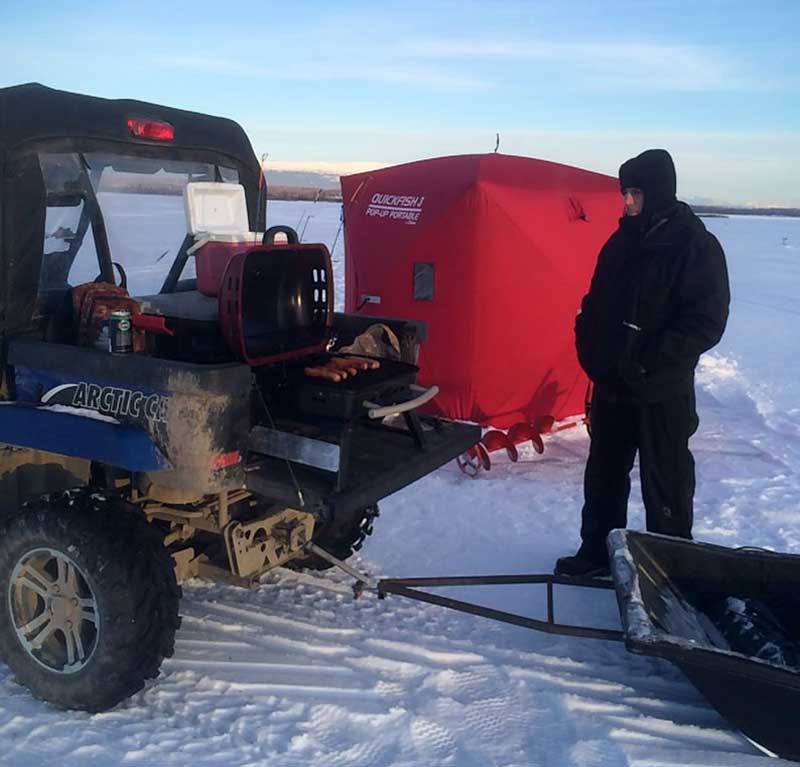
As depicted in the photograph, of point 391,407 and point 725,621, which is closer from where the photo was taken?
point 391,407

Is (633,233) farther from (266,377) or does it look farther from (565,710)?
(565,710)

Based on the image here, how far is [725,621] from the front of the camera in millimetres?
3768

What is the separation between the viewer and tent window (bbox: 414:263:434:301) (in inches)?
306

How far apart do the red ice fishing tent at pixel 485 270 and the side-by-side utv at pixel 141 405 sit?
341 centimetres

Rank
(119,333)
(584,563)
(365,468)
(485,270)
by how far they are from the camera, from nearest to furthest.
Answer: (119,333) < (365,468) < (584,563) < (485,270)

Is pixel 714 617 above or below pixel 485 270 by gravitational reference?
below

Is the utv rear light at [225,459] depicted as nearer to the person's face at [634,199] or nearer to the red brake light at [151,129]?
the red brake light at [151,129]

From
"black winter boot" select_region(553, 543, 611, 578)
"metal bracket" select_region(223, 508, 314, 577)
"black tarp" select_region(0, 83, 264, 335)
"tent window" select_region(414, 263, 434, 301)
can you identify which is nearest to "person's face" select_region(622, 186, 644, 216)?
"black winter boot" select_region(553, 543, 611, 578)

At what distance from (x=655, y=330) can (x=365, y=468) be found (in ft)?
5.72

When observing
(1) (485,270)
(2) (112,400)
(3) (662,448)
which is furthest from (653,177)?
(1) (485,270)

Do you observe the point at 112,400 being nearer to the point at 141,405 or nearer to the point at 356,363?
the point at 141,405

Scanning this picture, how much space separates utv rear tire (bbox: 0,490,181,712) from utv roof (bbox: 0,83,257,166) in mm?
1505

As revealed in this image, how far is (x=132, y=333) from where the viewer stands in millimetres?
3494

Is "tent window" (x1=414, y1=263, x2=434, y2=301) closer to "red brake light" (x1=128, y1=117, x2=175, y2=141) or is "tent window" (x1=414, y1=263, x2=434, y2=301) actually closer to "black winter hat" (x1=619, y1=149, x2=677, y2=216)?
"black winter hat" (x1=619, y1=149, x2=677, y2=216)
